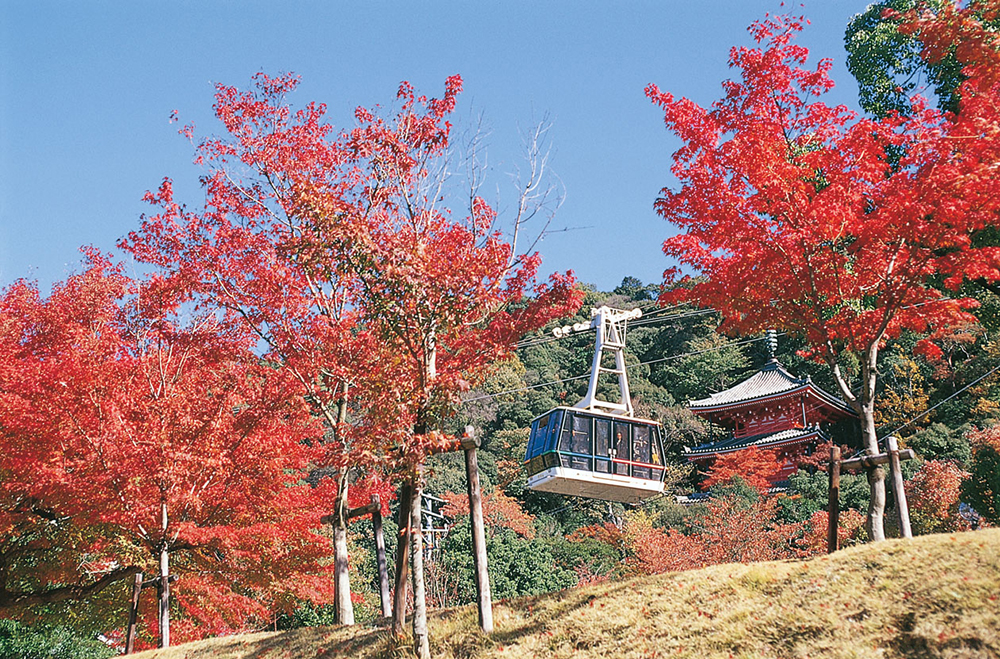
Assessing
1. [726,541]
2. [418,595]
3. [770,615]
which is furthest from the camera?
[726,541]

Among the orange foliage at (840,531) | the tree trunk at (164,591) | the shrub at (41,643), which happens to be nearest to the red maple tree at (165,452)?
the tree trunk at (164,591)

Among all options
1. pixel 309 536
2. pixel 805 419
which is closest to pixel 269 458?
pixel 309 536

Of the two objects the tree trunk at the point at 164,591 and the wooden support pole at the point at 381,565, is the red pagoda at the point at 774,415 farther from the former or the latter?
the tree trunk at the point at 164,591

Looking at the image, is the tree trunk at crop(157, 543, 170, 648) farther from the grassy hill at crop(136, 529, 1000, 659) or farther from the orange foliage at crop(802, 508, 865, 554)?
the orange foliage at crop(802, 508, 865, 554)

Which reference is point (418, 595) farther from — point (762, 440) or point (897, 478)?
point (762, 440)

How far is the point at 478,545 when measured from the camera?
11.1m

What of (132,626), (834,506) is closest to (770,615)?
(834,506)

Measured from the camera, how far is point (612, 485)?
14.3 metres

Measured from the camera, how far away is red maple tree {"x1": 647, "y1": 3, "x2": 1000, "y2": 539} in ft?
37.7

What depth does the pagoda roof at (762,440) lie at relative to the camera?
38188 millimetres

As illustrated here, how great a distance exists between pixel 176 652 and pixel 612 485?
317 inches

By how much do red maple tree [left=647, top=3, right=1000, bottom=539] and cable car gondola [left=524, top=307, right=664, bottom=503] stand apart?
274 centimetres

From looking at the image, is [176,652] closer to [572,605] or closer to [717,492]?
[572,605]

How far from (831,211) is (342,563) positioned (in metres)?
9.53
